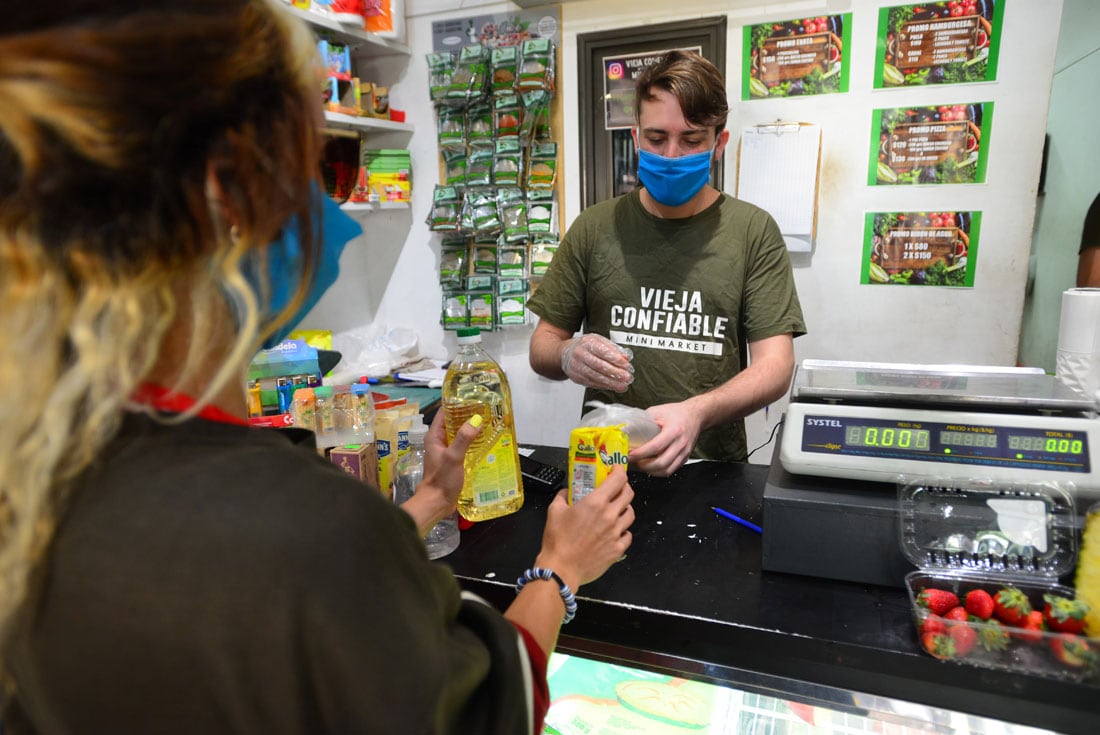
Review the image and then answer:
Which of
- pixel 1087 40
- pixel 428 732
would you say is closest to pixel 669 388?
pixel 428 732

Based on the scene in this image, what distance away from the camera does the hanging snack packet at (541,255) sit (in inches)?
126

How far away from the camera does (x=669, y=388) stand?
206cm

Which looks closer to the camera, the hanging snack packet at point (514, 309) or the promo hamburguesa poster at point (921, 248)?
the promo hamburguesa poster at point (921, 248)

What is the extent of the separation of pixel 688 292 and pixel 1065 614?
1299 millimetres

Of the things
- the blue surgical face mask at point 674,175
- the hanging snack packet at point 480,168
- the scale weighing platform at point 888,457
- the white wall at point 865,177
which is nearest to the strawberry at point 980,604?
the scale weighing platform at point 888,457

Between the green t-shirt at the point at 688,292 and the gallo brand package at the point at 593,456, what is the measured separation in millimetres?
945

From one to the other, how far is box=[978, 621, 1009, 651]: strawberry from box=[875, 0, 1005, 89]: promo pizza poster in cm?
240

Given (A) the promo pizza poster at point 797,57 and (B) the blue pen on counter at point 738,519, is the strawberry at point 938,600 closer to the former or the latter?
(B) the blue pen on counter at point 738,519

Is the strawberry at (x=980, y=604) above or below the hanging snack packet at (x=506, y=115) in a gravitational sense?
below

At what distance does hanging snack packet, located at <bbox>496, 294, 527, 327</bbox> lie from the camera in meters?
3.27

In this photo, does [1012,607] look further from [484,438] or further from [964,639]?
[484,438]

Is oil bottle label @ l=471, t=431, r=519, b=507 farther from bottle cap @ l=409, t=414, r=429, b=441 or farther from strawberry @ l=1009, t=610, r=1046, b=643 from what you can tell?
strawberry @ l=1009, t=610, r=1046, b=643

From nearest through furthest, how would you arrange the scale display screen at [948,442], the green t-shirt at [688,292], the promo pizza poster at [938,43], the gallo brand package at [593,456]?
the scale display screen at [948,442] → the gallo brand package at [593,456] → the green t-shirt at [688,292] → the promo pizza poster at [938,43]

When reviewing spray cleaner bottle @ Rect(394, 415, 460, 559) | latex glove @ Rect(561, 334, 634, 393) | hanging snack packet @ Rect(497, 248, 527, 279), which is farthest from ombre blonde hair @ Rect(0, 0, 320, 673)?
hanging snack packet @ Rect(497, 248, 527, 279)
